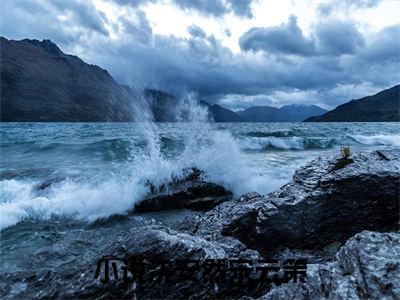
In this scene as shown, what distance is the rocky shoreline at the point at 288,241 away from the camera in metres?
3.58

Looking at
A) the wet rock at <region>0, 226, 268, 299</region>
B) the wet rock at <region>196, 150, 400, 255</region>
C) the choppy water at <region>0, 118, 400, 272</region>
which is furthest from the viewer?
the choppy water at <region>0, 118, 400, 272</region>

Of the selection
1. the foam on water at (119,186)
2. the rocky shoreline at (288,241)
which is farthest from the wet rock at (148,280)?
the foam on water at (119,186)

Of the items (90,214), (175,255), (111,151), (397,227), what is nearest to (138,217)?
(90,214)

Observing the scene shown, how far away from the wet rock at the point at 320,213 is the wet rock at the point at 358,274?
254 centimetres

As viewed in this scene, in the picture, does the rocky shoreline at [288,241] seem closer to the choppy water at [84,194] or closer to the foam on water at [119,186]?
the choppy water at [84,194]

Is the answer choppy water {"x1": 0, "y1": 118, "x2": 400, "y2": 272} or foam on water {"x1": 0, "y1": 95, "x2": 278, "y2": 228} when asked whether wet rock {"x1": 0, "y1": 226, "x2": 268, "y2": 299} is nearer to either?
choppy water {"x1": 0, "y1": 118, "x2": 400, "y2": 272}

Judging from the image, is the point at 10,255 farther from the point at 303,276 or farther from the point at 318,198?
the point at 318,198

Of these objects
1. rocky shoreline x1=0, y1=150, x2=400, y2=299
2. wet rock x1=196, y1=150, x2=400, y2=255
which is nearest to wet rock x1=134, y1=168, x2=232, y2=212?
rocky shoreline x1=0, y1=150, x2=400, y2=299

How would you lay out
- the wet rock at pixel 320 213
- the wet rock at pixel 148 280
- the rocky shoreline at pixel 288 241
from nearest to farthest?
1. the rocky shoreline at pixel 288 241
2. the wet rock at pixel 148 280
3. the wet rock at pixel 320 213

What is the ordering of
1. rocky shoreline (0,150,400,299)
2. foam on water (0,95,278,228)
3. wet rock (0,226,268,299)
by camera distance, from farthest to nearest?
foam on water (0,95,278,228)
wet rock (0,226,268,299)
rocky shoreline (0,150,400,299)

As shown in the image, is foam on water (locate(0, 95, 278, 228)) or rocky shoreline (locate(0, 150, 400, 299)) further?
foam on water (locate(0, 95, 278, 228))

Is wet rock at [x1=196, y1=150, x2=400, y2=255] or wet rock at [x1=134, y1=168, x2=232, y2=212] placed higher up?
wet rock at [x1=196, y1=150, x2=400, y2=255]

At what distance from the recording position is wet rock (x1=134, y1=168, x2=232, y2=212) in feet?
33.8

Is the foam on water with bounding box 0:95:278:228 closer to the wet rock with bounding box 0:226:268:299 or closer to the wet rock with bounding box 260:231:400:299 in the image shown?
the wet rock with bounding box 0:226:268:299
